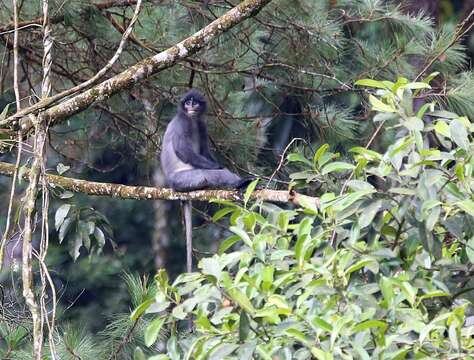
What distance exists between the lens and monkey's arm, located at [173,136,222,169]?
16.8 feet

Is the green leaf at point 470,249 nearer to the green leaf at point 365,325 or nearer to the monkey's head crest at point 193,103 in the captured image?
the green leaf at point 365,325

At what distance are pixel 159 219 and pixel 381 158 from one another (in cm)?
503

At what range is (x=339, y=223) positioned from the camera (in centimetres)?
223

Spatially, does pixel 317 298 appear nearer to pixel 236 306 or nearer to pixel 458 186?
pixel 236 306

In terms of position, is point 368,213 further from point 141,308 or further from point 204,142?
point 204,142

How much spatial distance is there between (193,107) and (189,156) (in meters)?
0.43

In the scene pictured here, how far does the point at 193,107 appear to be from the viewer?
4.90 meters

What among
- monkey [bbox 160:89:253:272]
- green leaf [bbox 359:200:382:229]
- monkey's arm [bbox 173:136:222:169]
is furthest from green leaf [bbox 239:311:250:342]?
monkey's arm [bbox 173:136:222:169]

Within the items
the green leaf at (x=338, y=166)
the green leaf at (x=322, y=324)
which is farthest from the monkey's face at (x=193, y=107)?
the green leaf at (x=322, y=324)

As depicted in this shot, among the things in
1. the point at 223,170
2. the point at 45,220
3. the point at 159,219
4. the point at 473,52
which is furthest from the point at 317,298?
the point at 473,52

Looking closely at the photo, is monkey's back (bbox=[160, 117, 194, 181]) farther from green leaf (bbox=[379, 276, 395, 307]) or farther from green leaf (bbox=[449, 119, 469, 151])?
green leaf (bbox=[379, 276, 395, 307])

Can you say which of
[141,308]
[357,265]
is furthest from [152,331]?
[357,265]

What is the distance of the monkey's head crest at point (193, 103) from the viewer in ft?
16.0

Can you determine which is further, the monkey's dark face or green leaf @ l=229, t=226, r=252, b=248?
the monkey's dark face
